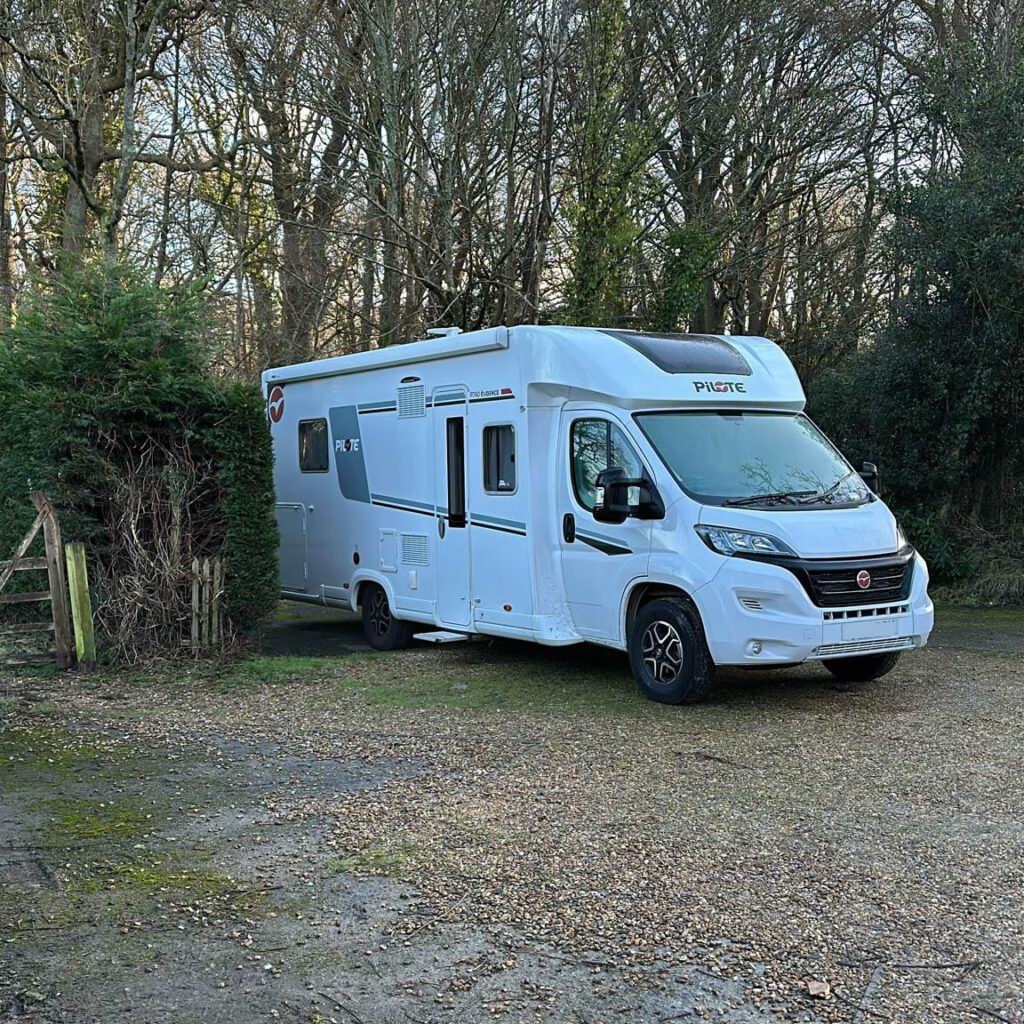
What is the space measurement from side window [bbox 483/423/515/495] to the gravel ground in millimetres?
1865

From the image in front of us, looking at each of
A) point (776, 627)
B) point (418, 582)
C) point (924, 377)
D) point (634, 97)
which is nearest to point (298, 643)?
point (418, 582)

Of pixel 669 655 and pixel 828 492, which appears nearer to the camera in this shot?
pixel 669 655

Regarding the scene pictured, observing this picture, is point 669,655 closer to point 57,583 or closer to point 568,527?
point 568,527

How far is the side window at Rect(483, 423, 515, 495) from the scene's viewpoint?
9859 millimetres

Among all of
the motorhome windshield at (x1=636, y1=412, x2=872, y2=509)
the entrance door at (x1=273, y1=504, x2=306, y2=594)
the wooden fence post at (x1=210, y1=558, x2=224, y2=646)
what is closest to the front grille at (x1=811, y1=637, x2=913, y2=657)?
the motorhome windshield at (x1=636, y1=412, x2=872, y2=509)

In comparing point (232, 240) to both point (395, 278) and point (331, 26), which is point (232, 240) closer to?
point (395, 278)

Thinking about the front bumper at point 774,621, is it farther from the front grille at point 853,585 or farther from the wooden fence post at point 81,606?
the wooden fence post at point 81,606

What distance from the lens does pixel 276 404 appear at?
43.3 ft

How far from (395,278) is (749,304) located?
19.7 ft

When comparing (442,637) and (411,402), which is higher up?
(411,402)

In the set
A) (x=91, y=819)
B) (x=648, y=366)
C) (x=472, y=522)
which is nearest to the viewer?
(x=91, y=819)

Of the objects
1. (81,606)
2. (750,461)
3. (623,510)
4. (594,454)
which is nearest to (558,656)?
(594,454)

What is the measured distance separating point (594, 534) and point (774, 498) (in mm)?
1424

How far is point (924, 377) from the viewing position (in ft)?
49.3
